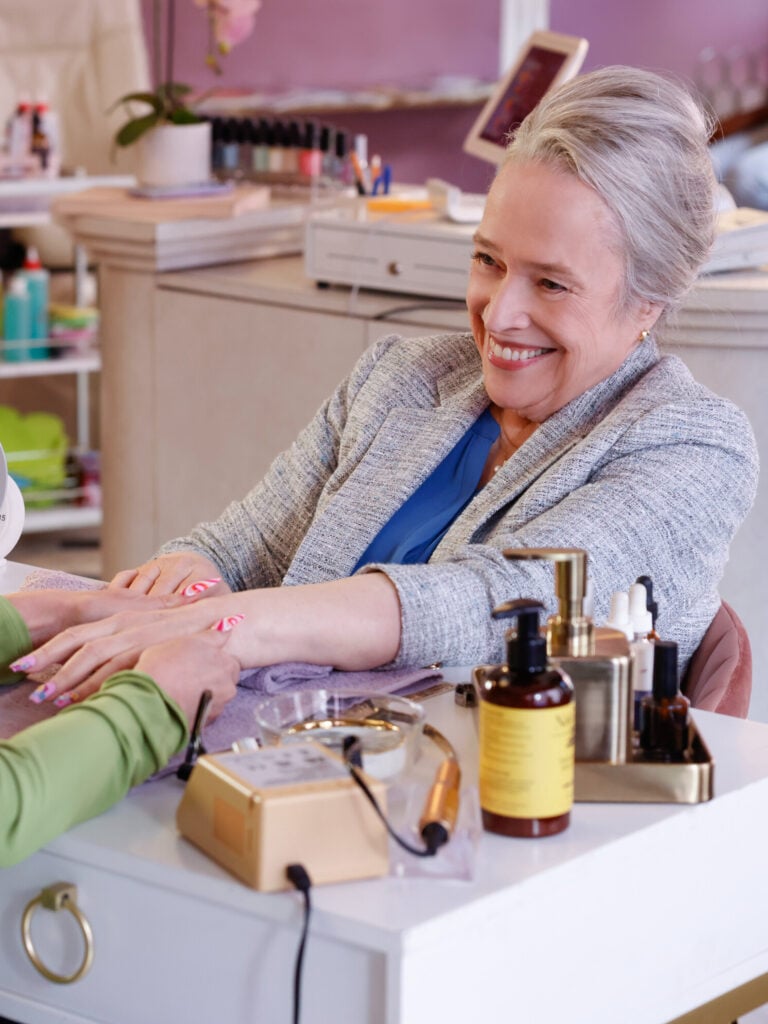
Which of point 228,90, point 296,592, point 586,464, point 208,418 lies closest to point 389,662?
point 296,592

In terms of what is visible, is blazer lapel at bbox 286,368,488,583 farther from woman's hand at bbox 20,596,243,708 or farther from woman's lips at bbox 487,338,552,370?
woman's hand at bbox 20,596,243,708

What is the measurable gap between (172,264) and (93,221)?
0.63ft

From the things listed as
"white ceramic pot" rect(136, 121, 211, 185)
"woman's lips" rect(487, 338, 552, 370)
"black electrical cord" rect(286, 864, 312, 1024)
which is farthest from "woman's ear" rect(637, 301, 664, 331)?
"white ceramic pot" rect(136, 121, 211, 185)

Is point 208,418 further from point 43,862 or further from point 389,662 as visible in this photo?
point 43,862

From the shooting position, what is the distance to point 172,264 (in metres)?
3.23

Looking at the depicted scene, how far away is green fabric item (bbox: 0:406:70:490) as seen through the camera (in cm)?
434

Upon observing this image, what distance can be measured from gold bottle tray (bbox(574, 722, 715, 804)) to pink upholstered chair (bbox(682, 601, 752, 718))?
1.11 feet

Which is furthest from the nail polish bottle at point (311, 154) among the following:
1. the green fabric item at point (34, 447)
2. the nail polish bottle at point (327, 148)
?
the green fabric item at point (34, 447)

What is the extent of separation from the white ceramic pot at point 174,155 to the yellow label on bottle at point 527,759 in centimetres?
256

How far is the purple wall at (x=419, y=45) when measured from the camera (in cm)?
564

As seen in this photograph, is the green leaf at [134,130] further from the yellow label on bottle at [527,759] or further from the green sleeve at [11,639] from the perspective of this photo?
the yellow label on bottle at [527,759]

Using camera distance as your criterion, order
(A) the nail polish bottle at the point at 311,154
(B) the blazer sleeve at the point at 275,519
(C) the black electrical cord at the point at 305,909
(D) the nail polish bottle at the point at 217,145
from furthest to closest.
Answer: (D) the nail polish bottle at the point at 217,145 < (A) the nail polish bottle at the point at 311,154 < (B) the blazer sleeve at the point at 275,519 < (C) the black electrical cord at the point at 305,909

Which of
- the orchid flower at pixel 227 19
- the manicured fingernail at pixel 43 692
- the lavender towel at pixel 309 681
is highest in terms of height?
the orchid flower at pixel 227 19

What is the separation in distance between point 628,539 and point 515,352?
0.30 m
